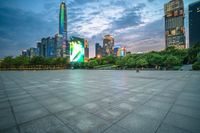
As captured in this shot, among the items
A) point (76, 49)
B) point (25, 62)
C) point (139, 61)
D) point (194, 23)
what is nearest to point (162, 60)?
point (139, 61)

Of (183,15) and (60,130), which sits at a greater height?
(183,15)

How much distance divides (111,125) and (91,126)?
1.86 ft

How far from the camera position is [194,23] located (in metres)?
180

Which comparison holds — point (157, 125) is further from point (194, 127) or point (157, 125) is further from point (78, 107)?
point (78, 107)

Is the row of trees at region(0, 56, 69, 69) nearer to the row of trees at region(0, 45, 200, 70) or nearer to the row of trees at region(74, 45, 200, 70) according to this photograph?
the row of trees at region(0, 45, 200, 70)

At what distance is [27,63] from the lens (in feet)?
238

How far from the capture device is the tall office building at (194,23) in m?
173

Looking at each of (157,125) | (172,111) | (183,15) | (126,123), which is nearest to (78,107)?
(126,123)

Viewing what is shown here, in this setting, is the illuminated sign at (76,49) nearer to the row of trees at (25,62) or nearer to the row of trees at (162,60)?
the row of trees at (162,60)

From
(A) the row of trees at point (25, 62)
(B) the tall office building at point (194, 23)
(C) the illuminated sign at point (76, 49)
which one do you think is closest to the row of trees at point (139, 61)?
(A) the row of trees at point (25, 62)

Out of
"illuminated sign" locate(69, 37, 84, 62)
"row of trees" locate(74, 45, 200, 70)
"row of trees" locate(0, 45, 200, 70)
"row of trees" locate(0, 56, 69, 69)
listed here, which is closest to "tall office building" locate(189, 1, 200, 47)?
"row of trees" locate(0, 45, 200, 70)

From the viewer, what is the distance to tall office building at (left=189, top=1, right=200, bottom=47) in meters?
173

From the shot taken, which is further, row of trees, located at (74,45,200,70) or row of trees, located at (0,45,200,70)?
row of trees, located at (0,45,200,70)

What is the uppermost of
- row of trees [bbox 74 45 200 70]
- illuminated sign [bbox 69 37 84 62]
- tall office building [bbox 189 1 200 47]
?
tall office building [bbox 189 1 200 47]
